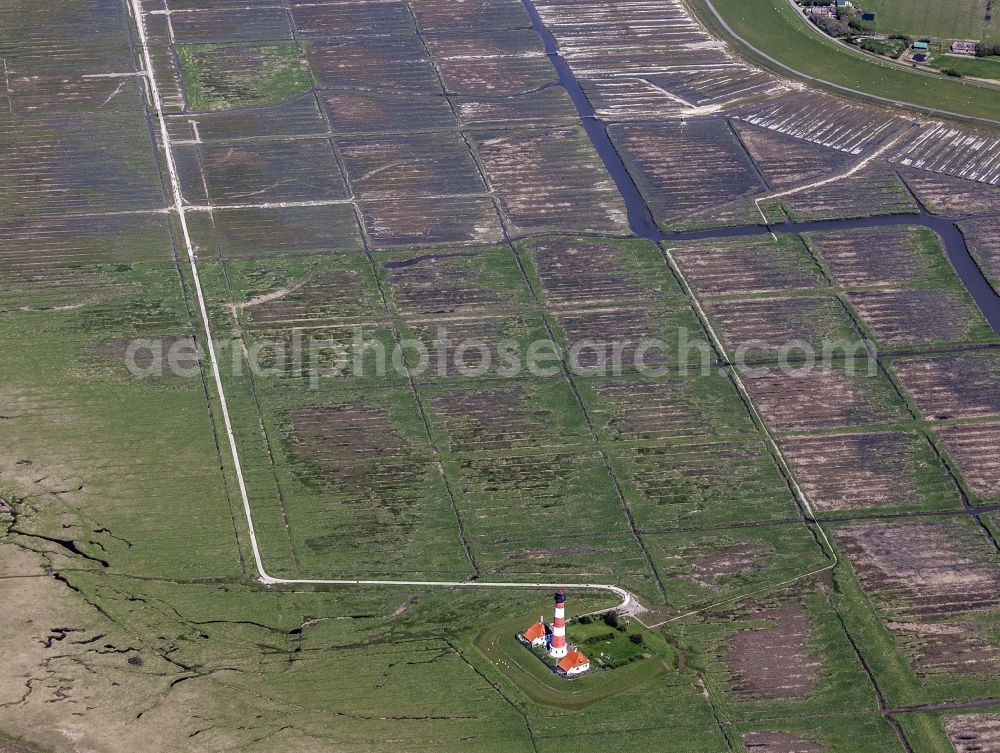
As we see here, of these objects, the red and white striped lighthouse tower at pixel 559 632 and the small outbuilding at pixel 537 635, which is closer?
the red and white striped lighthouse tower at pixel 559 632

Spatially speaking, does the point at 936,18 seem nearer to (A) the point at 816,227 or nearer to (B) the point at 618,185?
(A) the point at 816,227

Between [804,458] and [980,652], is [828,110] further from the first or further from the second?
[980,652]

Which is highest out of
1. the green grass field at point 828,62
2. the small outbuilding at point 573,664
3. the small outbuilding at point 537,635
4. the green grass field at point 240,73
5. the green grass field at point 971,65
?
the green grass field at point 971,65

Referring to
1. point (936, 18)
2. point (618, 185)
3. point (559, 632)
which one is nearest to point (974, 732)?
point (559, 632)

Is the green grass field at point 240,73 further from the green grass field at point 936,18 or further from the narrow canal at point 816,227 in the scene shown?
the green grass field at point 936,18

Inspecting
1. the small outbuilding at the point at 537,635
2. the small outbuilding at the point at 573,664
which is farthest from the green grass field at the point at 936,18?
the small outbuilding at the point at 573,664

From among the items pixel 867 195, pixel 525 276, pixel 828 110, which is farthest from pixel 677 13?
pixel 525 276
